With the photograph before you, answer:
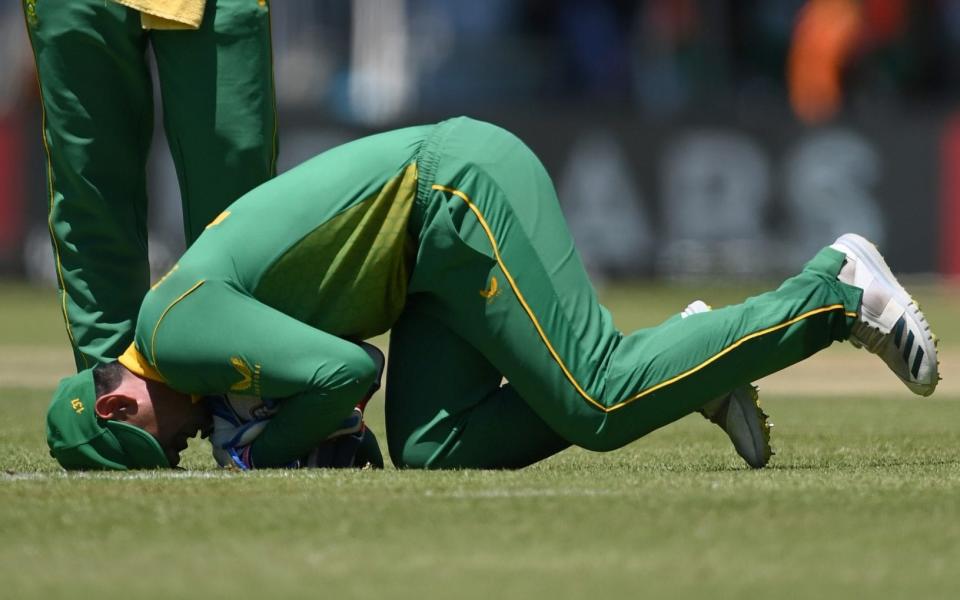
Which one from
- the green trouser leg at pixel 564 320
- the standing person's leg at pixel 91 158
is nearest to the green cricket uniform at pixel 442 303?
the green trouser leg at pixel 564 320

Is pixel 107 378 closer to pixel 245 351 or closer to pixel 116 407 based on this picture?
pixel 116 407

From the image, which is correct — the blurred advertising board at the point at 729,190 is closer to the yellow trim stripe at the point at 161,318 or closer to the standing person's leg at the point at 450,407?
the standing person's leg at the point at 450,407

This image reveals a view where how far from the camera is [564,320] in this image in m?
4.33

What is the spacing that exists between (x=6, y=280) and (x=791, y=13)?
7.54 meters

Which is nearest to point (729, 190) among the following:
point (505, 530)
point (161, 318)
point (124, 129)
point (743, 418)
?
point (124, 129)

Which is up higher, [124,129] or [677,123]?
[124,129]

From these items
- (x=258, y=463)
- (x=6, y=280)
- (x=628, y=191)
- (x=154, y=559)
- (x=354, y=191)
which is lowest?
(x=6, y=280)

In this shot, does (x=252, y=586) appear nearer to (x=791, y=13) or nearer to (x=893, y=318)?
(x=893, y=318)

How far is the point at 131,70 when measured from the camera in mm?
5117

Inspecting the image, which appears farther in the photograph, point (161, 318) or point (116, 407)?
point (116, 407)

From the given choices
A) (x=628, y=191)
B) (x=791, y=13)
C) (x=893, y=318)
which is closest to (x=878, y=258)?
(x=893, y=318)

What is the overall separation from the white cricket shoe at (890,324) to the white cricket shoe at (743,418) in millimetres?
284

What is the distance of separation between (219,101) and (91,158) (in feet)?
1.39

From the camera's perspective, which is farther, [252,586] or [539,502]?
[539,502]
